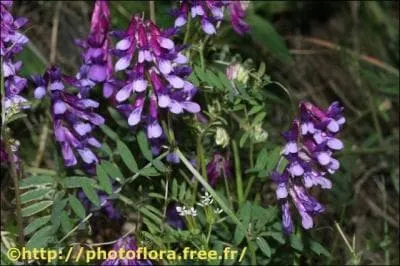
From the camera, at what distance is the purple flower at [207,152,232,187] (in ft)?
6.55

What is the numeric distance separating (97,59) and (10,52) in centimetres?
22

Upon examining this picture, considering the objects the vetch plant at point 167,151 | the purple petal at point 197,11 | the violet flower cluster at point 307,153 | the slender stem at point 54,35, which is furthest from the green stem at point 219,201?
the slender stem at point 54,35

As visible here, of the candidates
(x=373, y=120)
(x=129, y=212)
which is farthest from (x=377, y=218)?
(x=129, y=212)

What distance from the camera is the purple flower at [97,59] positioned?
1.91 metres

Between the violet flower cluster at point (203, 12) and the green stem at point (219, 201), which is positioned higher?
the violet flower cluster at point (203, 12)

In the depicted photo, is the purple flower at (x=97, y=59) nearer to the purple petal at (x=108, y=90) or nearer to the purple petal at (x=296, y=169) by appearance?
the purple petal at (x=108, y=90)

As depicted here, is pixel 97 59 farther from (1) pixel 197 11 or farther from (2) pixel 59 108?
(1) pixel 197 11

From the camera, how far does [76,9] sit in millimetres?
2990

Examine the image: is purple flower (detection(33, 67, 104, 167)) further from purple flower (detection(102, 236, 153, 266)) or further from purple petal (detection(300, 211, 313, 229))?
purple petal (detection(300, 211, 313, 229))

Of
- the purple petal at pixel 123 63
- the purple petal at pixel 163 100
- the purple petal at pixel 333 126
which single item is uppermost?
the purple petal at pixel 123 63

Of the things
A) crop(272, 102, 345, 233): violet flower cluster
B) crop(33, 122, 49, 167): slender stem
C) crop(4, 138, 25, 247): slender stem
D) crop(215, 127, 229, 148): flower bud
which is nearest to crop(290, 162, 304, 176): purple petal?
crop(272, 102, 345, 233): violet flower cluster

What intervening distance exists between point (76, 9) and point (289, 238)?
149 centimetres

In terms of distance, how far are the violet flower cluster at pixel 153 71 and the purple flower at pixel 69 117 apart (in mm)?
138

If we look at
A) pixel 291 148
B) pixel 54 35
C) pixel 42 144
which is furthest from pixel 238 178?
pixel 54 35
